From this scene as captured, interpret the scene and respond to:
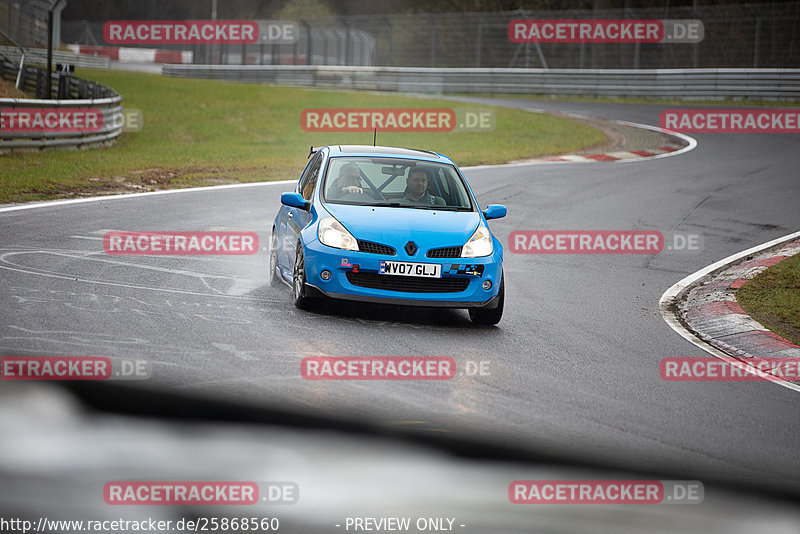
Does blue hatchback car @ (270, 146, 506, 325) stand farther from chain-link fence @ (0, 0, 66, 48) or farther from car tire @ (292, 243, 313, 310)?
chain-link fence @ (0, 0, 66, 48)

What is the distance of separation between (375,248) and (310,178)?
1.93 m

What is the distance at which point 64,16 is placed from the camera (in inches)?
3671

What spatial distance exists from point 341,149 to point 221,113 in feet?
79.1

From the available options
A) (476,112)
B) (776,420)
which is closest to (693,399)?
(776,420)

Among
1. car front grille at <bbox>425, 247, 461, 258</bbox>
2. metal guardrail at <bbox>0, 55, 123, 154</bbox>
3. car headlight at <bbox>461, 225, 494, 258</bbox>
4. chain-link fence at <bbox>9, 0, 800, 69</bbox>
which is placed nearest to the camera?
car front grille at <bbox>425, 247, 461, 258</bbox>
